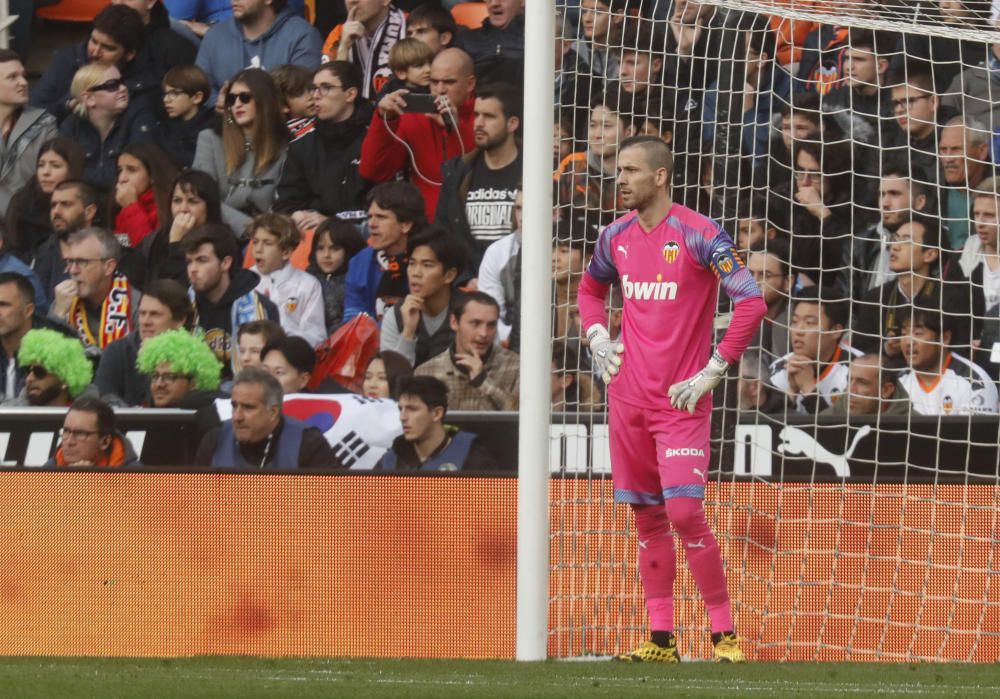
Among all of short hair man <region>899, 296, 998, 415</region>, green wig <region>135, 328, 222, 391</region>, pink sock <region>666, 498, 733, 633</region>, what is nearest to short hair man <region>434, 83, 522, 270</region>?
green wig <region>135, 328, 222, 391</region>

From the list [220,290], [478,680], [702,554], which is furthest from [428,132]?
[478,680]

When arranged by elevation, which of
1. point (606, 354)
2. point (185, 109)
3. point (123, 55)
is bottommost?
point (606, 354)

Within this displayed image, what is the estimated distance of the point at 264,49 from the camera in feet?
28.7

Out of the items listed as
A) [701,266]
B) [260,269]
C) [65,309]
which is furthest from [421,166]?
[701,266]

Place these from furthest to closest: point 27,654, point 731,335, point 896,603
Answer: point 27,654 < point 896,603 < point 731,335

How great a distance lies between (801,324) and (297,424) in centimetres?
230

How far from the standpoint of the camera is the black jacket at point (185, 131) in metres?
8.58

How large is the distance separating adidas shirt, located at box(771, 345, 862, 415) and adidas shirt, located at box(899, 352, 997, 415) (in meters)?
0.25

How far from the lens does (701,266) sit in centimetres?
469

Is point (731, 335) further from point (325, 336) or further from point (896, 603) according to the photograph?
point (325, 336)

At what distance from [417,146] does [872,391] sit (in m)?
3.09

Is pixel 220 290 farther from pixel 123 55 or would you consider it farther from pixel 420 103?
pixel 123 55

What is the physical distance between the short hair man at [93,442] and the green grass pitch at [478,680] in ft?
4.73

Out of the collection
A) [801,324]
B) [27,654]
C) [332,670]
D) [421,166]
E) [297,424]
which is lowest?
[27,654]
